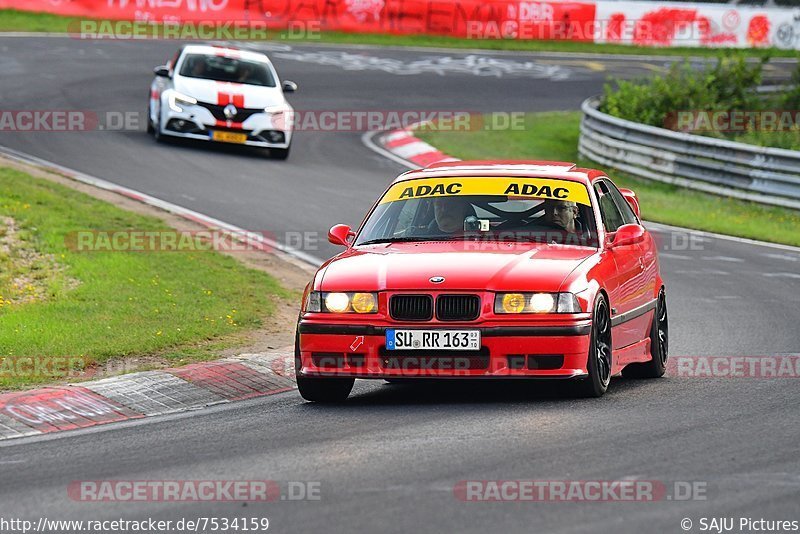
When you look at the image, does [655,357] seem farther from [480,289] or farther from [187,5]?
[187,5]

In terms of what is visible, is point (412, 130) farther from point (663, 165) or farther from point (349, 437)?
point (349, 437)

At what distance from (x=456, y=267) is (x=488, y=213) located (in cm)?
110

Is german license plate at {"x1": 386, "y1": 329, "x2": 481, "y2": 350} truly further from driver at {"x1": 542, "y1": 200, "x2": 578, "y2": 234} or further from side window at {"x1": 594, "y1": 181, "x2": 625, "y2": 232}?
side window at {"x1": 594, "y1": 181, "x2": 625, "y2": 232}

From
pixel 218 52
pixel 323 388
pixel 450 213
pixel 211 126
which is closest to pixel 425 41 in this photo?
pixel 218 52

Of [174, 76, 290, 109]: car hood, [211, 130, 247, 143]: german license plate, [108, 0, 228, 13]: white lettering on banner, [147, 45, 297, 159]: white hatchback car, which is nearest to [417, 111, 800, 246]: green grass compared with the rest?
[147, 45, 297, 159]: white hatchback car

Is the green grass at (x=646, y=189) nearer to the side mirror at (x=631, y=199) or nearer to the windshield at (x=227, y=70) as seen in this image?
the windshield at (x=227, y=70)

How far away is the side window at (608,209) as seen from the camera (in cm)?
1040

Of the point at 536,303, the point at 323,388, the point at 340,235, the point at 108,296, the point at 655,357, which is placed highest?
the point at 340,235

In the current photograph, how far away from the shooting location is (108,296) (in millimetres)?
12773

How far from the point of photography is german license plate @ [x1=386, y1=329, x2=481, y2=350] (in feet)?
28.9

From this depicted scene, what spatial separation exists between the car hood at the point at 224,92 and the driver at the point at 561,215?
552 inches

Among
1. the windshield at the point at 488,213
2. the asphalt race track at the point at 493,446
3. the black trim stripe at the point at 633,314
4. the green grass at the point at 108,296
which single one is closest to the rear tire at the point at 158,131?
the green grass at the point at 108,296

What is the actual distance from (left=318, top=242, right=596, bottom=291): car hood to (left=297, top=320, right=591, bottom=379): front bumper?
0.84 ft

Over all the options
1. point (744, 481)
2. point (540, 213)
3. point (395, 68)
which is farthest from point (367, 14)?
point (744, 481)
